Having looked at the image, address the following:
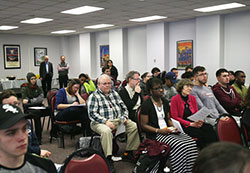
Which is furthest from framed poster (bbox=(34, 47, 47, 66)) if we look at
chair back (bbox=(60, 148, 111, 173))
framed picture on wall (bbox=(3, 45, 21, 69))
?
chair back (bbox=(60, 148, 111, 173))

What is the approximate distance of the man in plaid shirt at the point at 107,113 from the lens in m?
3.73

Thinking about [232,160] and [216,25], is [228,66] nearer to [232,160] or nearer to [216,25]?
[216,25]

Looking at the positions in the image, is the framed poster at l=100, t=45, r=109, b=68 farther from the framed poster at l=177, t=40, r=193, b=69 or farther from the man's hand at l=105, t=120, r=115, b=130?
the man's hand at l=105, t=120, r=115, b=130

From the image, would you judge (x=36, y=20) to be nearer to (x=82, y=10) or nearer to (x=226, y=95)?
(x=82, y=10)

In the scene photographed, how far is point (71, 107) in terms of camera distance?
14.6 ft

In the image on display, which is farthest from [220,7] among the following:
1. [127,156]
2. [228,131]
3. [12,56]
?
[12,56]

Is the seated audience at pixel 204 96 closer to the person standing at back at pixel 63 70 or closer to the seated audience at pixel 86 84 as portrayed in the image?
the seated audience at pixel 86 84

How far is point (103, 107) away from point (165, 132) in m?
1.04

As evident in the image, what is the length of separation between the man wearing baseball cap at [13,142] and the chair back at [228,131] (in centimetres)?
201

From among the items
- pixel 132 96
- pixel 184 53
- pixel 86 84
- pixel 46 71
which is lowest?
pixel 132 96

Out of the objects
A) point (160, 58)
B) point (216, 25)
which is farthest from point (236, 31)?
point (160, 58)

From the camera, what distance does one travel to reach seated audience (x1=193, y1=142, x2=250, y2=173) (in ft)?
2.55

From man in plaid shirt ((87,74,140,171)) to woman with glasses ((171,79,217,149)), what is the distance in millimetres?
732

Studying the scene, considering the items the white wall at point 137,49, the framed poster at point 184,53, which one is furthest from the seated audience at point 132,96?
the white wall at point 137,49
